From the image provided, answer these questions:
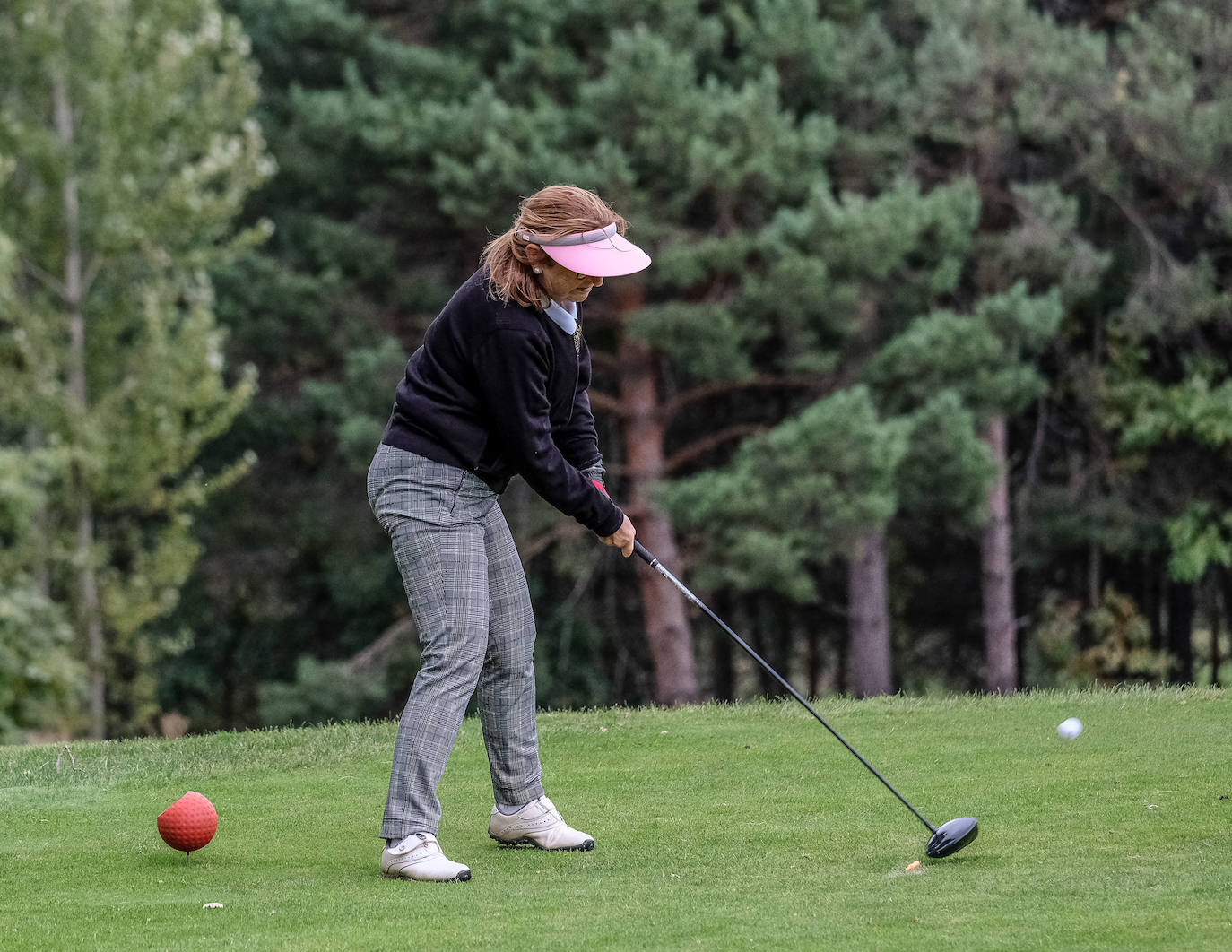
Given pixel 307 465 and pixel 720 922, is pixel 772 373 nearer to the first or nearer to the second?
pixel 307 465

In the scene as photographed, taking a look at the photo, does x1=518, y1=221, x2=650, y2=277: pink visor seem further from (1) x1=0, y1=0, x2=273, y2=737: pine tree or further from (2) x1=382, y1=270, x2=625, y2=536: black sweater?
(1) x1=0, y1=0, x2=273, y2=737: pine tree

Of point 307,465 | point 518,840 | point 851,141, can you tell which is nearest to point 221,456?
point 307,465

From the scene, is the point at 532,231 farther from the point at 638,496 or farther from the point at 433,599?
the point at 638,496

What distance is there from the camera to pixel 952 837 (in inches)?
164

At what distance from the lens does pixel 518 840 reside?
183 inches

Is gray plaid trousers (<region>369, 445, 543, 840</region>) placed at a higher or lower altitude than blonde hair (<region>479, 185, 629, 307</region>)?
lower

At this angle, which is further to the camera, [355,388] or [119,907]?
[355,388]

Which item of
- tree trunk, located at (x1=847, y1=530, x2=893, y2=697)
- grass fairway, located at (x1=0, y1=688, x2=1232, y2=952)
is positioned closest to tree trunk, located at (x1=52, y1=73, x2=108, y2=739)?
tree trunk, located at (x1=847, y1=530, x2=893, y2=697)

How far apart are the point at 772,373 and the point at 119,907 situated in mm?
13981

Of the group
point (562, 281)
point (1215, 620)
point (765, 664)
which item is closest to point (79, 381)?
point (765, 664)

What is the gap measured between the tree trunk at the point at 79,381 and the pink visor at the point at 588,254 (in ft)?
41.0

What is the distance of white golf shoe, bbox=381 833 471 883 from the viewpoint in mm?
4168

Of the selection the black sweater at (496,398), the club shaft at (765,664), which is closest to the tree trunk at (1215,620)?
the club shaft at (765,664)

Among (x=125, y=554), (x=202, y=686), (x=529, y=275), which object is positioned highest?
(x=529, y=275)
